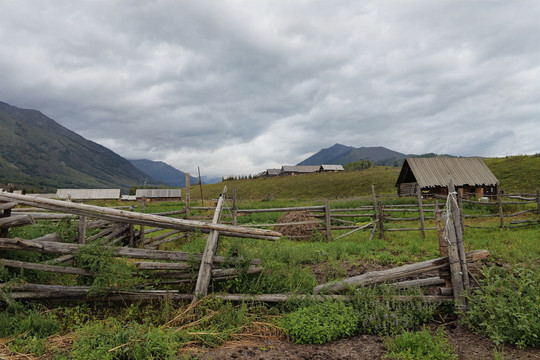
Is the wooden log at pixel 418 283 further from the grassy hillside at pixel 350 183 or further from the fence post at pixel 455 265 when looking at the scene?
the grassy hillside at pixel 350 183

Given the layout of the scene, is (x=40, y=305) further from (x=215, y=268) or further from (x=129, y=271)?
(x=215, y=268)

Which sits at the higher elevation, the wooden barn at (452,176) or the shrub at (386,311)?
the wooden barn at (452,176)

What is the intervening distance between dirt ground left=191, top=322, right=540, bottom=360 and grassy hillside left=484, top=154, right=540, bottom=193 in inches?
1314

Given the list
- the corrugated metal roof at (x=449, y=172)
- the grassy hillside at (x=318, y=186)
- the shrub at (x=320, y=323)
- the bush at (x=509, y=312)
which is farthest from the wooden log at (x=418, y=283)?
the grassy hillside at (x=318, y=186)

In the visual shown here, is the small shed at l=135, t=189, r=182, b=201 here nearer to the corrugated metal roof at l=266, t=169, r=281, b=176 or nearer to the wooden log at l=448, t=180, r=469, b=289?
the corrugated metal roof at l=266, t=169, r=281, b=176

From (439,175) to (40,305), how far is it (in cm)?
3044

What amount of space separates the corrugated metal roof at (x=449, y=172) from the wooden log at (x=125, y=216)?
84.0ft

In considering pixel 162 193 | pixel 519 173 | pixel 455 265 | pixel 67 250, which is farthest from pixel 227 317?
pixel 162 193

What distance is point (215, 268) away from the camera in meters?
5.10

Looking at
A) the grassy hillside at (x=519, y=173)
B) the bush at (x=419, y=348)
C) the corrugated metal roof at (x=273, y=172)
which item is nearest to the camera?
the bush at (x=419, y=348)

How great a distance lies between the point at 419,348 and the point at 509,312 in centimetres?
131

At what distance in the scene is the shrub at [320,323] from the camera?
3.93 m

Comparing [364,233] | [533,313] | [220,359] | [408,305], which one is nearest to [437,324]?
[408,305]

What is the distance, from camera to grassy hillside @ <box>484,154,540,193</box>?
3122cm
